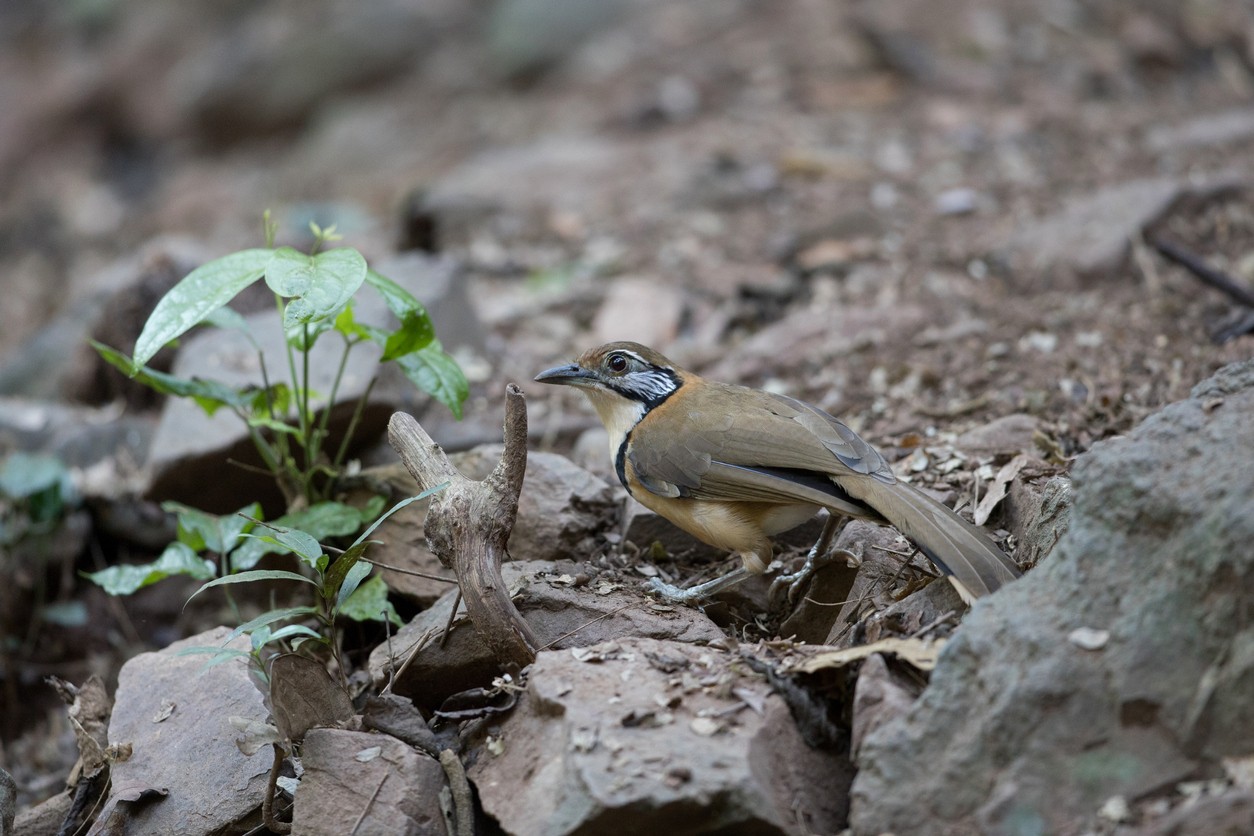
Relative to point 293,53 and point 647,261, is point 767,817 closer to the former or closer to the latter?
point 647,261

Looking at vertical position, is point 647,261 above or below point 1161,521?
below

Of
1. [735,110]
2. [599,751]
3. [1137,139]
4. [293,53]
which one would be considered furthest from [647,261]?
[293,53]

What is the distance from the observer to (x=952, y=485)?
14.6 feet

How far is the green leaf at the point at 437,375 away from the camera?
4465 mm

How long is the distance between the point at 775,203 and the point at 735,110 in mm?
2256

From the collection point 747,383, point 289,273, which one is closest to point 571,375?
point 289,273

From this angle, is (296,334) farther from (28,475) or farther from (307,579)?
(28,475)

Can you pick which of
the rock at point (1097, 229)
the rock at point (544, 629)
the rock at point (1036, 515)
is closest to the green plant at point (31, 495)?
the rock at point (544, 629)

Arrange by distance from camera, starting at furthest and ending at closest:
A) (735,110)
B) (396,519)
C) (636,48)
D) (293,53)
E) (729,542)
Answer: (293,53)
(636,48)
(735,110)
(396,519)
(729,542)

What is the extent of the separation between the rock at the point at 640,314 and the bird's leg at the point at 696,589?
9.58 feet

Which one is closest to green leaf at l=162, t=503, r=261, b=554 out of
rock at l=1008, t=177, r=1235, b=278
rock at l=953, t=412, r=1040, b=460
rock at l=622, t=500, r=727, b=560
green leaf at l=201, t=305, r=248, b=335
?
green leaf at l=201, t=305, r=248, b=335

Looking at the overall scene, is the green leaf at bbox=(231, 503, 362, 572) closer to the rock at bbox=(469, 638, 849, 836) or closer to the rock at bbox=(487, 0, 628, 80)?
the rock at bbox=(469, 638, 849, 836)

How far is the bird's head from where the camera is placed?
4766 mm

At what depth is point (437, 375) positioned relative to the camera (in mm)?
4492
